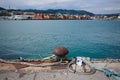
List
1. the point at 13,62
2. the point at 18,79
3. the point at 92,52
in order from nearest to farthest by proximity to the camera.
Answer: the point at 18,79
the point at 13,62
the point at 92,52

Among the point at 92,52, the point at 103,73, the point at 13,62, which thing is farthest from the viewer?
the point at 92,52

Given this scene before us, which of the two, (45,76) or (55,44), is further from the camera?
(55,44)

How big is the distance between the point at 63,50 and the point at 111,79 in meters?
2.79

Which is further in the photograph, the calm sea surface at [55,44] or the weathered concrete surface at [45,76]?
the calm sea surface at [55,44]

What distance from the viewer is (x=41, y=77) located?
663 cm

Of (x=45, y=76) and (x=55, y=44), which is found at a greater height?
(x=45, y=76)

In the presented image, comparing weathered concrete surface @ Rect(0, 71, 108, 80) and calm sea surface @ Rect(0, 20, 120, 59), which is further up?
weathered concrete surface @ Rect(0, 71, 108, 80)

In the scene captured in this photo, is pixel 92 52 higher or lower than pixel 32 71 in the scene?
lower

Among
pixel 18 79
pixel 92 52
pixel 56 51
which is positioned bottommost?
pixel 92 52

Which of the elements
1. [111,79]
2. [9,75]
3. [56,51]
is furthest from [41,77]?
[111,79]

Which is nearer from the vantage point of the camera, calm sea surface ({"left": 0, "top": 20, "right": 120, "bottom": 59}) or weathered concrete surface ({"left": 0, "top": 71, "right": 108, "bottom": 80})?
weathered concrete surface ({"left": 0, "top": 71, "right": 108, "bottom": 80})

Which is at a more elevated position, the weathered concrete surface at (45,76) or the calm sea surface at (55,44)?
the weathered concrete surface at (45,76)

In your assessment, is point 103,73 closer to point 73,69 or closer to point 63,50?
point 73,69

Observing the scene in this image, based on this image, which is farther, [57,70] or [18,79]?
[57,70]
